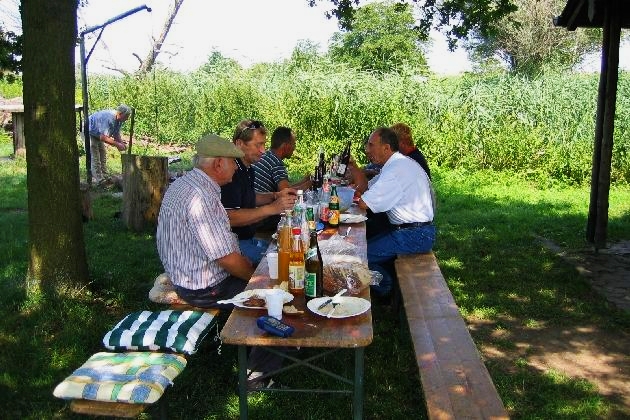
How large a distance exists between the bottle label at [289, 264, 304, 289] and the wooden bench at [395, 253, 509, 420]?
74 centimetres

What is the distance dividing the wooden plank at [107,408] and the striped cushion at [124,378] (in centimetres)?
4

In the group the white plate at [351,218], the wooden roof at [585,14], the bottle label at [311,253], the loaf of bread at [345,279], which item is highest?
the wooden roof at [585,14]

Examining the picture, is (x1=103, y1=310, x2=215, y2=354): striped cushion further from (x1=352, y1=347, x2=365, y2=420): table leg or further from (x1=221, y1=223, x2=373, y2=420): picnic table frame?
(x1=352, y1=347, x2=365, y2=420): table leg

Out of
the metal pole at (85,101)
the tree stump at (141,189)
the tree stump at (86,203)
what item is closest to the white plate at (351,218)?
the tree stump at (141,189)

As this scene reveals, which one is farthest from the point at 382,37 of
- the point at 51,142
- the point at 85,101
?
the point at 51,142

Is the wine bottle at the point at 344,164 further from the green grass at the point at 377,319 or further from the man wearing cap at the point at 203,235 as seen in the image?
the man wearing cap at the point at 203,235

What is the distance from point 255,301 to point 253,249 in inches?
72.8

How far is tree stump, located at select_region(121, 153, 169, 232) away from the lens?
24.4 ft

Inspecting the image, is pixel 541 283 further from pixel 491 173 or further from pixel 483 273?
pixel 491 173

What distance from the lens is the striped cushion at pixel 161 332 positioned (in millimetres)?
2902

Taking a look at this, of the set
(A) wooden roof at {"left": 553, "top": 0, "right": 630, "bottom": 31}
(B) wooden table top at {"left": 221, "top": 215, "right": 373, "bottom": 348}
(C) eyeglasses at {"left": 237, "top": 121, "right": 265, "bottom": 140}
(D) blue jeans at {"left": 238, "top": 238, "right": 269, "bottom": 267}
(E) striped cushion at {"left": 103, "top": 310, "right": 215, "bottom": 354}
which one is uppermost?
(A) wooden roof at {"left": 553, "top": 0, "right": 630, "bottom": 31}

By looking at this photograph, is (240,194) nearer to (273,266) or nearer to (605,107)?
(273,266)

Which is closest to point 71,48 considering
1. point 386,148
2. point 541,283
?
point 386,148

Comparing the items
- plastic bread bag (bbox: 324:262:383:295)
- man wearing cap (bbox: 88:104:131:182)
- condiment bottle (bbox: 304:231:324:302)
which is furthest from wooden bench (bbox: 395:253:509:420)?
man wearing cap (bbox: 88:104:131:182)
